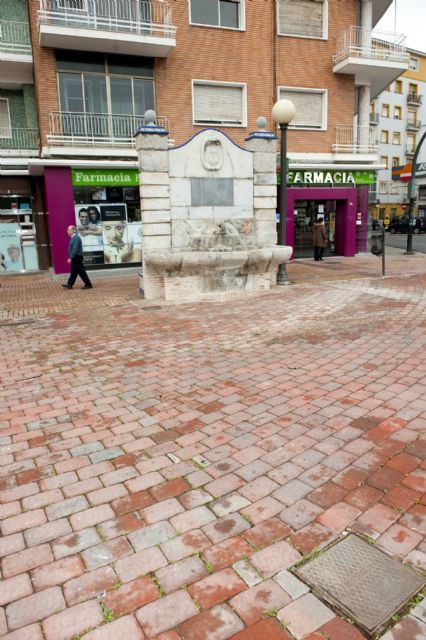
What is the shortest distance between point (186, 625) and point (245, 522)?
761mm

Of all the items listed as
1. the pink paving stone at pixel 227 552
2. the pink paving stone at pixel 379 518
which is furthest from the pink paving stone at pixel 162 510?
the pink paving stone at pixel 379 518

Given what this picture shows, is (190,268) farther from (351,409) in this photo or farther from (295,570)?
(295,570)

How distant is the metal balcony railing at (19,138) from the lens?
655 inches

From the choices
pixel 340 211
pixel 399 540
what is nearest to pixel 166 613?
pixel 399 540

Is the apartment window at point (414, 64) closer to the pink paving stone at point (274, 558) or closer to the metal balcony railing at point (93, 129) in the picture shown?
the metal balcony railing at point (93, 129)

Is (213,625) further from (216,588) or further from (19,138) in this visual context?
(19,138)

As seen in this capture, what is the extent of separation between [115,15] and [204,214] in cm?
983

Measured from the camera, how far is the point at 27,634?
82.1 inches

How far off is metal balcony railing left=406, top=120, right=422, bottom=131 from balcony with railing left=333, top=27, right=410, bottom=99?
37.7 metres

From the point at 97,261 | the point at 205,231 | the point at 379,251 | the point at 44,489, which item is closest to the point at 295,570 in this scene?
the point at 44,489

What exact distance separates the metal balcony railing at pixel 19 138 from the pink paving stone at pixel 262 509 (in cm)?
1703

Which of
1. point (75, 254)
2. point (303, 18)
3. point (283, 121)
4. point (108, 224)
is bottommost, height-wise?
point (75, 254)

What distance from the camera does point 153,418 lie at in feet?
13.9

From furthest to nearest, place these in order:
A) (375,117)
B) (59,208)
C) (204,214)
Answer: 1. (375,117)
2. (59,208)
3. (204,214)
